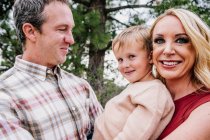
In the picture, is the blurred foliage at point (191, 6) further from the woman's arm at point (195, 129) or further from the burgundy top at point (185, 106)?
the woman's arm at point (195, 129)

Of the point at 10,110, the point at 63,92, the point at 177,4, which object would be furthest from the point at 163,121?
the point at 177,4

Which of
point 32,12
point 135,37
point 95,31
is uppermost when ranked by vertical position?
point 32,12

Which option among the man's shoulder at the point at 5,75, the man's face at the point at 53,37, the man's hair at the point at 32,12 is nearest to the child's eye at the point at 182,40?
the man's face at the point at 53,37

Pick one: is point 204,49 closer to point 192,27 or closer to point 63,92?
point 192,27

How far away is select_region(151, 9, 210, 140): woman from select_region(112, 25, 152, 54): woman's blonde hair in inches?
5.2

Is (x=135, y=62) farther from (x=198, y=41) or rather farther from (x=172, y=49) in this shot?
(x=198, y=41)

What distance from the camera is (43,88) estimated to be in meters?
2.30

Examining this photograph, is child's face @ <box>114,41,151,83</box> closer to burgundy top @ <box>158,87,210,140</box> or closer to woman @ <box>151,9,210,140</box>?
woman @ <box>151,9,210,140</box>

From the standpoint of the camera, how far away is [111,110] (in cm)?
225

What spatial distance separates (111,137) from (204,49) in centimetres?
62

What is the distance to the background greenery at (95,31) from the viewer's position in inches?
273

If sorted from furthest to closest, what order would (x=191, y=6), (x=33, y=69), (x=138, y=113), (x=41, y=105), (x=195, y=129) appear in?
(x=191, y=6) → (x=33, y=69) → (x=41, y=105) → (x=138, y=113) → (x=195, y=129)

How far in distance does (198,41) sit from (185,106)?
1.03 ft

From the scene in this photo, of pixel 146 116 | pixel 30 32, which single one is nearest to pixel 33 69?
pixel 30 32
